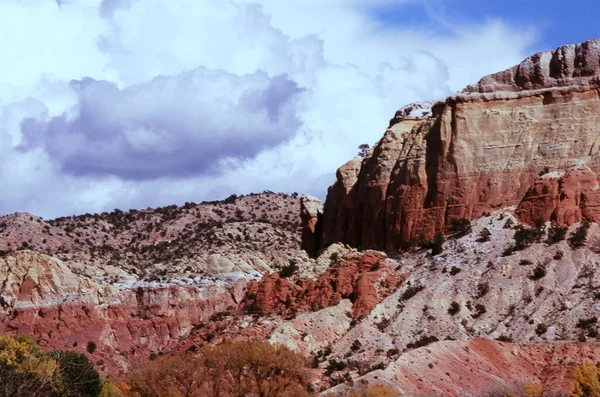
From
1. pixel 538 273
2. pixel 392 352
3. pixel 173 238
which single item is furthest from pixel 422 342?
pixel 173 238

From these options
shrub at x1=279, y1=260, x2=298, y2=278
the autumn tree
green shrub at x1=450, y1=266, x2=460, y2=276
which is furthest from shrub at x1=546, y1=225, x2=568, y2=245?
the autumn tree

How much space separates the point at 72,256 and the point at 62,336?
26890 millimetres

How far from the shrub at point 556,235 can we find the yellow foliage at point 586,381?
19.5 metres

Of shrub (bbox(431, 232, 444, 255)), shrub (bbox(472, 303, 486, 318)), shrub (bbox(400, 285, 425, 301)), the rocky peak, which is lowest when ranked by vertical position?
shrub (bbox(472, 303, 486, 318))

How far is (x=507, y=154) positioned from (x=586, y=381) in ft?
103

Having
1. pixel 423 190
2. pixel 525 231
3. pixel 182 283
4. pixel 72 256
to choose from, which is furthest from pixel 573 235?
pixel 72 256

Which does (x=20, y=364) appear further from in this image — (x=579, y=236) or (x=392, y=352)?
(x=579, y=236)

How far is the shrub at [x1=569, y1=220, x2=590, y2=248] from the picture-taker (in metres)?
90.1

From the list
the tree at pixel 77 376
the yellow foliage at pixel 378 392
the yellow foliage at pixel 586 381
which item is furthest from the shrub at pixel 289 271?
the yellow foliage at pixel 586 381

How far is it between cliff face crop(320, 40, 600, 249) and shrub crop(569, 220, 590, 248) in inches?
43.9

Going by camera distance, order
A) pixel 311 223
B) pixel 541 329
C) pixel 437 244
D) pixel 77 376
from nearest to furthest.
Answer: pixel 77 376, pixel 541 329, pixel 437 244, pixel 311 223

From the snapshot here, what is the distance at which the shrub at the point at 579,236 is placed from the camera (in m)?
90.1

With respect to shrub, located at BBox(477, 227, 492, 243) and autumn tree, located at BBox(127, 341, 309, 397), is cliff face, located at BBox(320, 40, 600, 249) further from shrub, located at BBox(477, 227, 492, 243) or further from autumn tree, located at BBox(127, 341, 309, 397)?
autumn tree, located at BBox(127, 341, 309, 397)

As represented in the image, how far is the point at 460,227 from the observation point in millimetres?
97062
